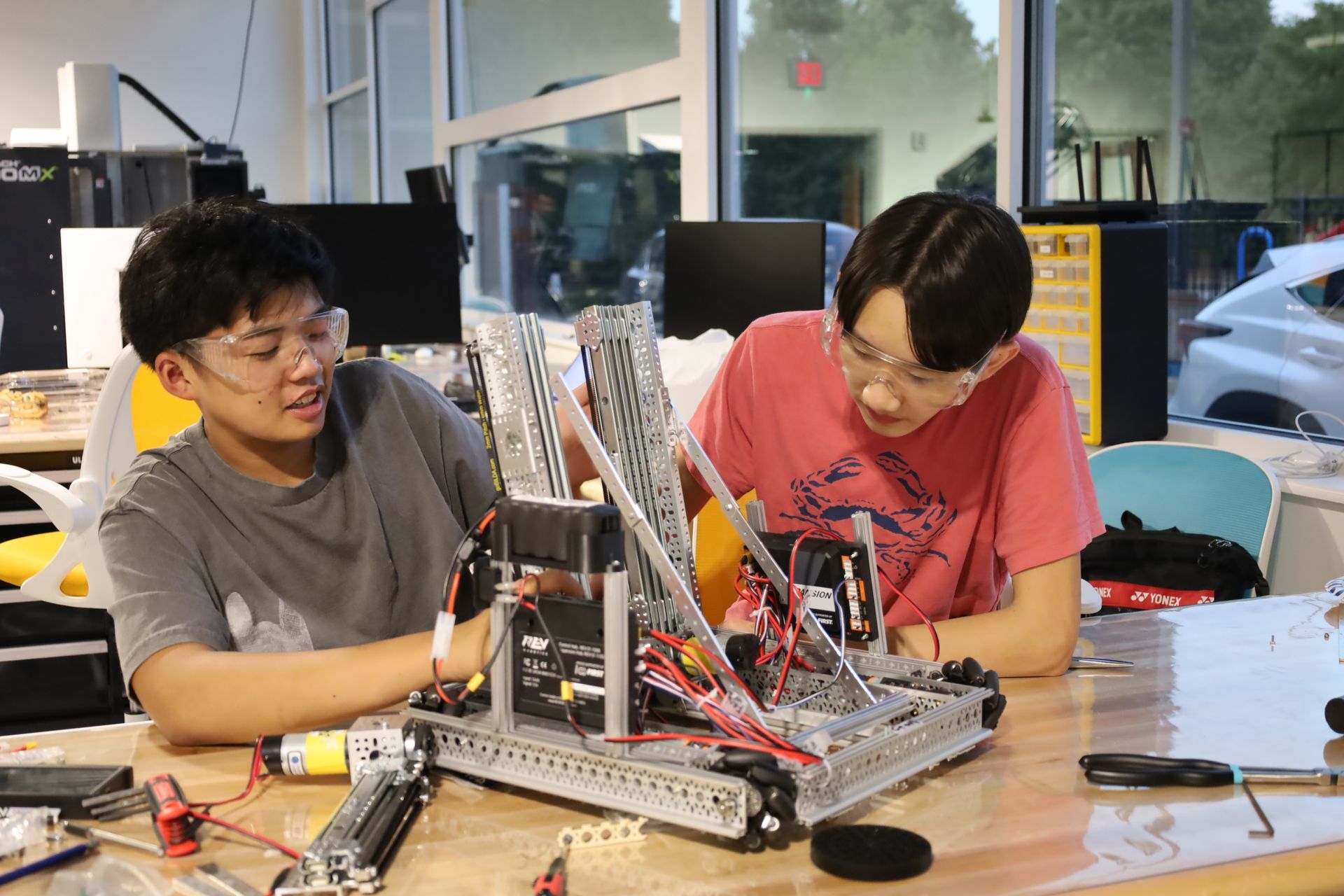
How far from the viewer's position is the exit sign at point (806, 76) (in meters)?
3.95

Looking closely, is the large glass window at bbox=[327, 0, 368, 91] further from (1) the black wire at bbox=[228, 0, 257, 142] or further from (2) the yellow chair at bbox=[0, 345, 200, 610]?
(2) the yellow chair at bbox=[0, 345, 200, 610]

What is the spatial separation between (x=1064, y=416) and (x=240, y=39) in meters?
8.11

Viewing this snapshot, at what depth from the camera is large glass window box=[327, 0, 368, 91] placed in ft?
26.9

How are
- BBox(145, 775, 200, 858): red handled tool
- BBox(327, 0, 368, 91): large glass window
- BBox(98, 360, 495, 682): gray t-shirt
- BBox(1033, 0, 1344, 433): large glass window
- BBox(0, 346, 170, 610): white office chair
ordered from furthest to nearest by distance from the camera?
BBox(327, 0, 368, 91): large glass window
BBox(0, 346, 170, 610): white office chair
BBox(1033, 0, 1344, 433): large glass window
BBox(98, 360, 495, 682): gray t-shirt
BBox(145, 775, 200, 858): red handled tool

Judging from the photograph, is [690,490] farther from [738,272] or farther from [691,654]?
[738,272]

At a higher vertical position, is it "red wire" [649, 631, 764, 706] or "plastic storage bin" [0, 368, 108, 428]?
"plastic storage bin" [0, 368, 108, 428]

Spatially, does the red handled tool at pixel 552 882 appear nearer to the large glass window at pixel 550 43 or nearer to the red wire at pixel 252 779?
the red wire at pixel 252 779

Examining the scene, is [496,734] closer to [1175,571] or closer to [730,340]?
[1175,571]

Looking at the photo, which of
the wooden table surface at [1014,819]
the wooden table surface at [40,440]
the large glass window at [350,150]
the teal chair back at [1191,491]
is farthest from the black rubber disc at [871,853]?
the large glass window at [350,150]

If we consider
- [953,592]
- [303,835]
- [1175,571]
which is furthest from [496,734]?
[1175,571]

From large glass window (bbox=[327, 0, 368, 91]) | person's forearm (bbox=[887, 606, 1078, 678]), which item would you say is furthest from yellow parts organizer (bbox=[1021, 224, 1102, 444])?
large glass window (bbox=[327, 0, 368, 91])

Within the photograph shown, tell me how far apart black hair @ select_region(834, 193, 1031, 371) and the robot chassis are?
217mm

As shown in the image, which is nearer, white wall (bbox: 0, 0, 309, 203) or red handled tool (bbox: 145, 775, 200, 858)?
red handled tool (bbox: 145, 775, 200, 858)

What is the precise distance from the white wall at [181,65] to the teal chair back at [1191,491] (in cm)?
661
